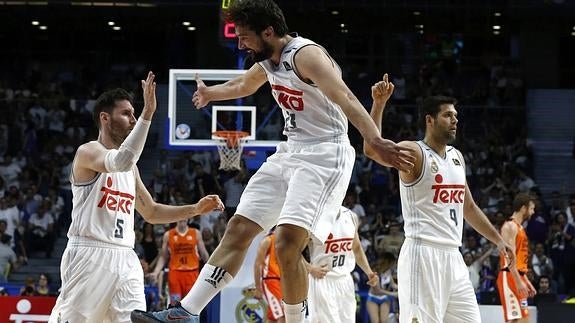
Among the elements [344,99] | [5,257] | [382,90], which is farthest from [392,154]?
[5,257]

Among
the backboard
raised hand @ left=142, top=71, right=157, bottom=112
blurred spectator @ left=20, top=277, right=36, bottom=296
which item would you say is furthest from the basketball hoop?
raised hand @ left=142, top=71, right=157, bottom=112

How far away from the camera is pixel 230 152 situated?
14.3m

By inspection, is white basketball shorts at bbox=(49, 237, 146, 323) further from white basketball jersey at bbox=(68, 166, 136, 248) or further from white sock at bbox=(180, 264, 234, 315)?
white sock at bbox=(180, 264, 234, 315)

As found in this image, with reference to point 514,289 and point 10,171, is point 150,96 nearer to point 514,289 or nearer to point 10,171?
point 514,289

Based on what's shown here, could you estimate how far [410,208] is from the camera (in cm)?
854

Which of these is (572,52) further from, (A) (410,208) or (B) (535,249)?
(A) (410,208)

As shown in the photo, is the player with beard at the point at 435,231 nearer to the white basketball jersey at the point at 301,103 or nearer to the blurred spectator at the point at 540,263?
the white basketball jersey at the point at 301,103

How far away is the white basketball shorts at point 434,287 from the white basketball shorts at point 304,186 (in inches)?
65.9

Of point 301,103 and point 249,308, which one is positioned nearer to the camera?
point 301,103

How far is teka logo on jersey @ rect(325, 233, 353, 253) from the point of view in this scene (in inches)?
466

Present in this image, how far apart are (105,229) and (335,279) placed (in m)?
4.65

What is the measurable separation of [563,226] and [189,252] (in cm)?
772

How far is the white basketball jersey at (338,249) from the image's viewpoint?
11.9m

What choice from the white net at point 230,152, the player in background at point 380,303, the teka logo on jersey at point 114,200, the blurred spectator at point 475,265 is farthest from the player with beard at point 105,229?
the blurred spectator at point 475,265
